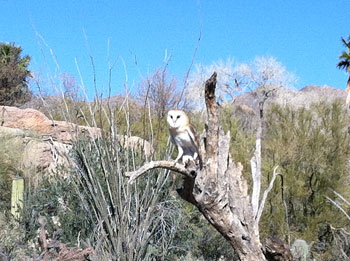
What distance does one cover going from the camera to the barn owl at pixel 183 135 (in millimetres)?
5238

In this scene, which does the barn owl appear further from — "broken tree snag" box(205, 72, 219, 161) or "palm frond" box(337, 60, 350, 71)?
"palm frond" box(337, 60, 350, 71)

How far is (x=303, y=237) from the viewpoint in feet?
28.2

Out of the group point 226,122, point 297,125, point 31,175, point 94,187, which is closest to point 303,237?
point 297,125

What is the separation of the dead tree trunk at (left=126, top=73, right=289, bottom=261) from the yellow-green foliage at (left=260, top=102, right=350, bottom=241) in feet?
A: 12.4

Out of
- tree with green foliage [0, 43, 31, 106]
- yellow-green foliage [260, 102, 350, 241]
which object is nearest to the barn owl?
yellow-green foliage [260, 102, 350, 241]

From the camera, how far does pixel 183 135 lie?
526 cm

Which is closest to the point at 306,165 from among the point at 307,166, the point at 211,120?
the point at 307,166

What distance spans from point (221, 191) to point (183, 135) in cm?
95

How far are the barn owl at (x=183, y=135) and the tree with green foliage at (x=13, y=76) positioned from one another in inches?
768

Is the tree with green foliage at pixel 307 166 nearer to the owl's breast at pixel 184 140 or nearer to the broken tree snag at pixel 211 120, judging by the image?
the owl's breast at pixel 184 140

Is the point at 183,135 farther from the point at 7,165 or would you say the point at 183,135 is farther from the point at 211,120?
→ the point at 7,165

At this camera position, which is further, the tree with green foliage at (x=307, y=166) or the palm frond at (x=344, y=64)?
the palm frond at (x=344, y=64)

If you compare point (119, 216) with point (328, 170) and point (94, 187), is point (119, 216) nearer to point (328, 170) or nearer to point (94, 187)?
point (94, 187)

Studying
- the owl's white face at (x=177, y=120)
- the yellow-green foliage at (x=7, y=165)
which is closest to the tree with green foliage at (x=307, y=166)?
the owl's white face at (x=177, y=120)
